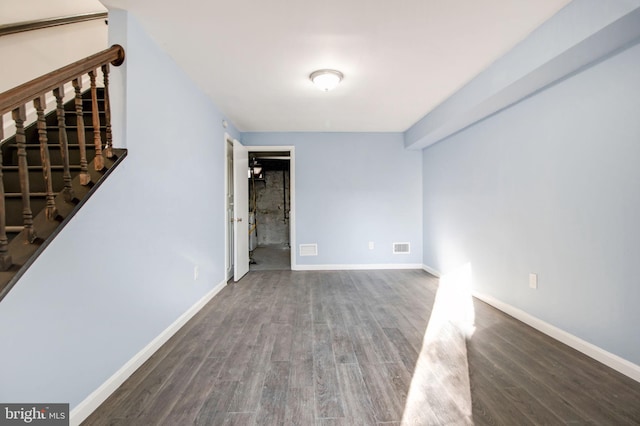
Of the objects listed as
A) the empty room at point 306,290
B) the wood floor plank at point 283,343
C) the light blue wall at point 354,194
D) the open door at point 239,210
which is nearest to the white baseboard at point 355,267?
the light blue wall at point 354,194

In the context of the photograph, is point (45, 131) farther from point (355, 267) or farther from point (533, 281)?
point (355, 267)

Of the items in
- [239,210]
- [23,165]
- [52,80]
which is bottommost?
[239,210]

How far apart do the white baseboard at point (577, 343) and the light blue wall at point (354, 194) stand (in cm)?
210

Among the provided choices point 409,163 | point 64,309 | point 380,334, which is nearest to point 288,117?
point 409,163

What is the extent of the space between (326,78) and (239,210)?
7.48ft

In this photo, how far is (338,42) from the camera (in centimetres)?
220

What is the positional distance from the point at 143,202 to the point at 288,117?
257 centimetres

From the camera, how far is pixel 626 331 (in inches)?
70.4

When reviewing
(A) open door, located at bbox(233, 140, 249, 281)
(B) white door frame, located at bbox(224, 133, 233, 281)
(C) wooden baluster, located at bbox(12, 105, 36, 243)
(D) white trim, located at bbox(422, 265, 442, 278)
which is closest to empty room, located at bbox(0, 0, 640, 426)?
(C) wooden baluster, located at bbox(12, 105, 36, 243)

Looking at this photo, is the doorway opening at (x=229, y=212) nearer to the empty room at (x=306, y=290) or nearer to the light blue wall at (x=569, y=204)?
the empty room at (x=306, y=290)

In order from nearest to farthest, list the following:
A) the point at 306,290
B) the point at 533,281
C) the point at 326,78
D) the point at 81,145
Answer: the point at 81,145 < the point at 533,281 < the point at 326,78 < the point at 306,290

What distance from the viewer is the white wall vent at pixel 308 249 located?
15.6ft

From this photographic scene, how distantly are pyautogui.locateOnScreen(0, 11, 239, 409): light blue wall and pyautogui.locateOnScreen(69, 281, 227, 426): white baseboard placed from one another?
4 cm

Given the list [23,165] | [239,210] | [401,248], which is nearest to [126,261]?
[23,165]
